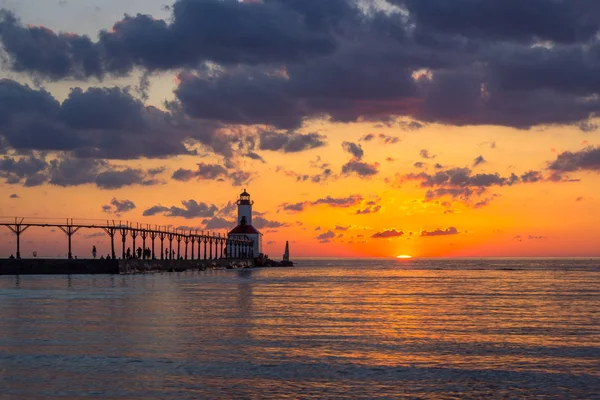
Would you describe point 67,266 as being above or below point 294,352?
above

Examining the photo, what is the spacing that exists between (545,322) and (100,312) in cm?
2662

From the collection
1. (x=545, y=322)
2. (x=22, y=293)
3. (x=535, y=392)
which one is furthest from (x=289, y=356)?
(x=22, y=293)

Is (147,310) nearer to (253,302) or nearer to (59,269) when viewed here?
(253,302)

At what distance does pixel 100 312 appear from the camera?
47.8 m

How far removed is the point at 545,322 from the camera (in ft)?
A: 142

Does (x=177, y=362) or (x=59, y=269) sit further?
(x=59, y=269)

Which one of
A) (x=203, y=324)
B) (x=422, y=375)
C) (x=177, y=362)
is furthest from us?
(x=203, y=324)

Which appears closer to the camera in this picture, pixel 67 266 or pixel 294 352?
pixel 294 352

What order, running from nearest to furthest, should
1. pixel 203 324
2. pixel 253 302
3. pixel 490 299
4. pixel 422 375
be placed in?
pixel 422 375 < pixel 203 324 < pixel 253 302 < pixel 490 299

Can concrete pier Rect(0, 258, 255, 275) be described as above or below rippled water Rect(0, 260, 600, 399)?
above

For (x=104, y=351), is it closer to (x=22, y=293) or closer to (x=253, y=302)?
(x=253, y=302)

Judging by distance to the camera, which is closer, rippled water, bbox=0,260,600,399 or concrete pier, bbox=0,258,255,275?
rippled water, bbox=0,260,600,399

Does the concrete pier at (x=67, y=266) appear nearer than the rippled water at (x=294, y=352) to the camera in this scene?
No

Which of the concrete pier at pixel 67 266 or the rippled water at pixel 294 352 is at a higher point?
the concrete pier at pixel 67 266
